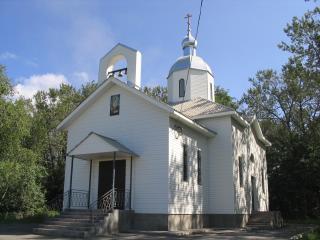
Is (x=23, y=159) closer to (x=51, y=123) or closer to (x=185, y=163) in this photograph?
(x=51, y=123)

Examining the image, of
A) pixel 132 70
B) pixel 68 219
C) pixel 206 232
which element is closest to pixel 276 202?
pixel 206 232

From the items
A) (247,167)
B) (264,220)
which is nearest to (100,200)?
(264,220)

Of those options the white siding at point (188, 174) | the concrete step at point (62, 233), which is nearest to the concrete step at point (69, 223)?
the concrete step at point (62, 233)

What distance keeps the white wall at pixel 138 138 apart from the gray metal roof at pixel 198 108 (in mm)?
3248

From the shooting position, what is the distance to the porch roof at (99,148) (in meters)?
16.9

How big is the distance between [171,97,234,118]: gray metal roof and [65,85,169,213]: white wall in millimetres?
3248

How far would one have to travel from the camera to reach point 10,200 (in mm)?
23516

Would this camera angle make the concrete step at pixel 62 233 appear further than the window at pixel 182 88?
No

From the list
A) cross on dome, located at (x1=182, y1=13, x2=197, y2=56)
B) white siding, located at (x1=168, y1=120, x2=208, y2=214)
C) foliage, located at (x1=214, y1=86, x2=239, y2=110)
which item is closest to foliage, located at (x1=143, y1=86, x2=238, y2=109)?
foliage, located at (x1=214, y1=86, x2=239, y2=110)

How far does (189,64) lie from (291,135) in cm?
1307

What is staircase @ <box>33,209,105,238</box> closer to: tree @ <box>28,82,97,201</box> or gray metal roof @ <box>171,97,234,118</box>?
gray metal roof @ <box>171,97,234,118</box>

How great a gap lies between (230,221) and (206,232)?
120 inches

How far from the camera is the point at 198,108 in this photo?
75.2ft

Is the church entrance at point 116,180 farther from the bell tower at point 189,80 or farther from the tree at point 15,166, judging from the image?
the bell tower at point 189,80
